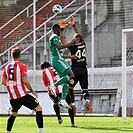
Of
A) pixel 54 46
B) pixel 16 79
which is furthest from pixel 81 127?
pixel 16 79

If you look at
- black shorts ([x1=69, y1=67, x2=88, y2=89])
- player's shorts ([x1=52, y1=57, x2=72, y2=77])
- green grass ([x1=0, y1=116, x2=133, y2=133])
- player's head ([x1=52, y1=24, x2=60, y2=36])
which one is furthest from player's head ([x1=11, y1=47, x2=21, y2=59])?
black shorts ([x1=69, y1=67, x2=88, y2=89])

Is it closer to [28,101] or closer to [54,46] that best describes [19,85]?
[28,101]

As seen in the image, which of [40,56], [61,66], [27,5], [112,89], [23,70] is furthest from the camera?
[27,5]

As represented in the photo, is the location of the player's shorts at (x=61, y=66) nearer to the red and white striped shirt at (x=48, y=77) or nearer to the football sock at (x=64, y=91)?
the football sock at (x=64, y=91)

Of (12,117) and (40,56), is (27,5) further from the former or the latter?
(12,117)

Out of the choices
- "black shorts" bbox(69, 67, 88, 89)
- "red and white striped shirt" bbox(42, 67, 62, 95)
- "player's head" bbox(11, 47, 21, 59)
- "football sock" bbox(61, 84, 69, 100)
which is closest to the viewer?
"player's head" bbox(11, 47, 21, 59)

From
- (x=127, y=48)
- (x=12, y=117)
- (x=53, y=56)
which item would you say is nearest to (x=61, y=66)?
(x=53, y=56)

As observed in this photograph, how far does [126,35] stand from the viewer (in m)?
16.4

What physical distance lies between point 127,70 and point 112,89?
368 cm

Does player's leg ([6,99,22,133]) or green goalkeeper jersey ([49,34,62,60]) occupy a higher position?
green goalkeeper jersey ([49,34,62,60])

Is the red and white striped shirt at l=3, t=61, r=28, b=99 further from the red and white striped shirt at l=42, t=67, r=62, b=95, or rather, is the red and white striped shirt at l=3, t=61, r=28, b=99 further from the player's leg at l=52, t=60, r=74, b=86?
the red and white striped shirt at l=42, t=67, r=62, b=95

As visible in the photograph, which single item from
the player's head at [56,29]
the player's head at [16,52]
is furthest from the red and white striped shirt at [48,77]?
the player's head at [16,52]

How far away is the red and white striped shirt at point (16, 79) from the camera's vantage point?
9.73m

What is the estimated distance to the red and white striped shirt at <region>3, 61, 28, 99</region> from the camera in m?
9.73
